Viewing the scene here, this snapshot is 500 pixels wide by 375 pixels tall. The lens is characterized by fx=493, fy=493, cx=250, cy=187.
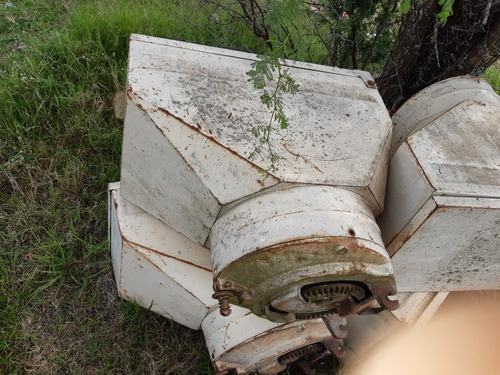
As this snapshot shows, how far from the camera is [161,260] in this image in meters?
1.79

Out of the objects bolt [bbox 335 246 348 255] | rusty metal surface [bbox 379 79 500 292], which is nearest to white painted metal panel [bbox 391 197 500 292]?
rusty metal surface [bbox 379 79 500 292]

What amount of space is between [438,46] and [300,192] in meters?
1.44

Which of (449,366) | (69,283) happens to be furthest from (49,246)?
(449,366)

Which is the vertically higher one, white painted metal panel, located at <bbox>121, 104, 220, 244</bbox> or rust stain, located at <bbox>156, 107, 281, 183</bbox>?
rust stain, located at <bbox>156, 107, 281, 183</bbox>

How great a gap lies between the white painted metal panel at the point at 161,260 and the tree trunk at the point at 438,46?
1.42 metres

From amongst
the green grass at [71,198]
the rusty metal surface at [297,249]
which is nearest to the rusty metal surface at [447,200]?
the rusty metal surface at [297,249]

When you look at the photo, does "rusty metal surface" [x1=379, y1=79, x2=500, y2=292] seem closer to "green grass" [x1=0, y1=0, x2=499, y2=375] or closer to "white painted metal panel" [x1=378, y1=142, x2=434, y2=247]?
"white painted metal panel" [x1=378, y1=142, x2=434, y2=247]

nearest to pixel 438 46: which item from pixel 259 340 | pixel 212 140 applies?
pixel 212 140

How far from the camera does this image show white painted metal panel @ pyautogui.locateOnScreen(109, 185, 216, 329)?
1.79 m

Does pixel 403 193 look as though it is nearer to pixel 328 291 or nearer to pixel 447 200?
pixel 447 200

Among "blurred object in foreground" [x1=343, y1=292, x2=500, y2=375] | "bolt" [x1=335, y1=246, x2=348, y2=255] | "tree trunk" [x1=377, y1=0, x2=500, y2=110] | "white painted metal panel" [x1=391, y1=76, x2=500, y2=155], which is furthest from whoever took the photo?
"tree trunk" [x1=377, y1=0, x2=500, y2=110]

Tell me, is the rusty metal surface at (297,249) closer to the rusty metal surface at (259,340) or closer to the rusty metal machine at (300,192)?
the rusty metal machine at (300,192)

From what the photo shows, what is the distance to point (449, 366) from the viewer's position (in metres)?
2.11

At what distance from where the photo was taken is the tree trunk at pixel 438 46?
2195mm
